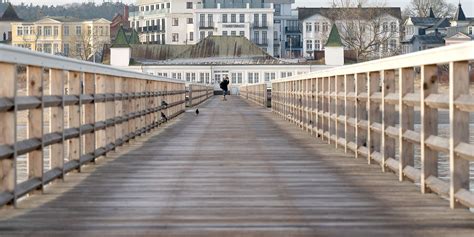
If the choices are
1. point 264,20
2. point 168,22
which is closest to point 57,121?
point 264,20

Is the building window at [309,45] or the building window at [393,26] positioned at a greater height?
the building window at [393,26]

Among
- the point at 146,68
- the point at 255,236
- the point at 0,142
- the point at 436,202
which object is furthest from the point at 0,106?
the point at 146,68

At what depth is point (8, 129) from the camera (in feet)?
26.1

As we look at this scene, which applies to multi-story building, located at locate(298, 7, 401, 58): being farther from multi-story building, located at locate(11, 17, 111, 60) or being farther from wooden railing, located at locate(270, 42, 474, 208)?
wooden railing, located at locate(270, 42, 474, 208)

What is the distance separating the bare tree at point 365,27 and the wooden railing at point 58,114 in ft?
350

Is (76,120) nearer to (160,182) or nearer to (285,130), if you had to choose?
(160,182)

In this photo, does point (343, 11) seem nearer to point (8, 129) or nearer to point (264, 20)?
point (264, 20)

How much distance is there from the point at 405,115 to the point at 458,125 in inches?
81.5

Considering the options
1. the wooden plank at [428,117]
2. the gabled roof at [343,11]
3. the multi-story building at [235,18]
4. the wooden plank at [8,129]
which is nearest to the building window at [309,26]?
the gabled roof at [343,11]

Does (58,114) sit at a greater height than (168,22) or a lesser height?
lesser

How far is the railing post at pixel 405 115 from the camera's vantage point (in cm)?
980

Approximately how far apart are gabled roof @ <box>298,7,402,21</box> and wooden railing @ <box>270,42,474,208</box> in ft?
375

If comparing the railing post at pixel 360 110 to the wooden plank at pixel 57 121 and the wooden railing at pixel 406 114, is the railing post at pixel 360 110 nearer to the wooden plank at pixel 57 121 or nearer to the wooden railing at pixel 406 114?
the wooden railing at pixel 406 114

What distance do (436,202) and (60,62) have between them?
3890mm
